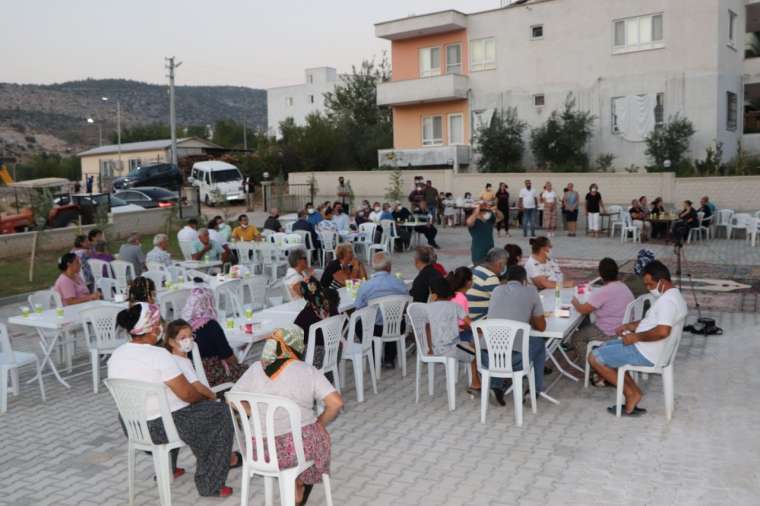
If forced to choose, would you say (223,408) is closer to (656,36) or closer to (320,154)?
(656,36)

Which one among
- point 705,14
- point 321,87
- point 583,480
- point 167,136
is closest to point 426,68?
point 705,14

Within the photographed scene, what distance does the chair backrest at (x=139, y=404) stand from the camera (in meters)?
4.83

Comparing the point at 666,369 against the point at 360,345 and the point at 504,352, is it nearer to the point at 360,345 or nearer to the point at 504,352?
the point at 504,352

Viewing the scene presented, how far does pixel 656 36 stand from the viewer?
2606 centimetres

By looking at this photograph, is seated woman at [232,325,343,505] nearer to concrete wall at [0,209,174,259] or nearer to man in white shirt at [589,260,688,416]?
man in white shirt at [589,260,688,416]

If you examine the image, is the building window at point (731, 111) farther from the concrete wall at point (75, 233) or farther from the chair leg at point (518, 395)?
the chair leg at point (518, 395)

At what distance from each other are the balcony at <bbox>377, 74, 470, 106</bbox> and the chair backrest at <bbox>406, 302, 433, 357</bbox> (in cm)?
2427

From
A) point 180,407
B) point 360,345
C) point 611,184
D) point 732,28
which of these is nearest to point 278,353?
point 180,407

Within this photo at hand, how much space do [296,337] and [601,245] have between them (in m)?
16.3

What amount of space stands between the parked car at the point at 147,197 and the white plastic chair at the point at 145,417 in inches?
975

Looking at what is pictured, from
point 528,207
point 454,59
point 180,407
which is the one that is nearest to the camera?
point 180,407

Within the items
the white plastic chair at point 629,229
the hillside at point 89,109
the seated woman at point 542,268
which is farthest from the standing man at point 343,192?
the hillside at point 89,109

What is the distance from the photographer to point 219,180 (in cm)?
3438

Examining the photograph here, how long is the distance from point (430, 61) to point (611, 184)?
11543mm
